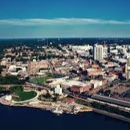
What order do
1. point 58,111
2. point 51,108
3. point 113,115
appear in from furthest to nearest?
point 51,108 < point 58,111 < point 113,115

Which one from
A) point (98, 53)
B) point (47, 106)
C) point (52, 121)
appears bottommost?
point (52, 121)

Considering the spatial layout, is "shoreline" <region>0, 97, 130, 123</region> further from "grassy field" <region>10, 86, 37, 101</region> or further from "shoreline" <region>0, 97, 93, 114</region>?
"grassy field" <region>10, 86, 37, 101</region>

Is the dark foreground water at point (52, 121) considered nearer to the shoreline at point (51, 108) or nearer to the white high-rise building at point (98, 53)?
the shoreline at point (51, 108)

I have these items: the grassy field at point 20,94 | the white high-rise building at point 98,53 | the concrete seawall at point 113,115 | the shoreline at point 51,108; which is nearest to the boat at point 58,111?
the shoreline at point 51,108

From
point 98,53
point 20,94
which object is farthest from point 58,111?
point 98,53

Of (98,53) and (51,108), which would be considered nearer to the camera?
(51,108)

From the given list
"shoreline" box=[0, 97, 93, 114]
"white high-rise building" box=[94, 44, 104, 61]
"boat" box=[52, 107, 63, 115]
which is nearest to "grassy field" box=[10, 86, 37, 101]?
"shoreline" box=[0, 97, 93, 114]

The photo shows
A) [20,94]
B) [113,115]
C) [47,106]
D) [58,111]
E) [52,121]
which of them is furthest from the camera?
[20,94]

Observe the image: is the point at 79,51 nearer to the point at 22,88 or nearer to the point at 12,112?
the point at 22,88

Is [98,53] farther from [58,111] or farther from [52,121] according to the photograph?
[52,121]
